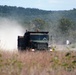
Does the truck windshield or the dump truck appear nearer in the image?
the dump truck

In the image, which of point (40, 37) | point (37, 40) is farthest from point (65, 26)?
point (37, 40)

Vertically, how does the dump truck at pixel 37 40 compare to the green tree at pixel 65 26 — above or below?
below

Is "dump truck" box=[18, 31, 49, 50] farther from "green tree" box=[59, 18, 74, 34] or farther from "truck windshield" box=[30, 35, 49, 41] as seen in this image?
"green tree" box=[59, 18, 74, 34]

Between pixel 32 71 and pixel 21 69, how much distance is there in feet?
1.18

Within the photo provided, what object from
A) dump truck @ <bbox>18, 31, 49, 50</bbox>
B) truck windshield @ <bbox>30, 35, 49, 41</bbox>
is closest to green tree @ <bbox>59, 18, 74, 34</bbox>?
dump truck @ <bbox>18, 31, 49, 50</bbox>

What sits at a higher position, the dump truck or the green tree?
the green tree

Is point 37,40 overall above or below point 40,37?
below

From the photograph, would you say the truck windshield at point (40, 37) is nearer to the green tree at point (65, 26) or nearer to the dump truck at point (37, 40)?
the dump truck at point (37, 40)

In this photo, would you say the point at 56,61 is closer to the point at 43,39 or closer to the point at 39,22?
the point at 43,39

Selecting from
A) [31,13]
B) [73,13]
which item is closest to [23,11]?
[31,13]

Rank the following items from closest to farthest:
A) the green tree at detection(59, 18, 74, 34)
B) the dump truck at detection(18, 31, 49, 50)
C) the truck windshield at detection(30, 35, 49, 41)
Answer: the dump truck at detection(18, 31, 49, 50) < the truck windshield at detection(30, 35, 49, 41) < the green tree at detection(59, 18, 74, 34)

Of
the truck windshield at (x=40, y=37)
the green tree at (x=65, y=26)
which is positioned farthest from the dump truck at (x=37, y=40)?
the green tree at (x=65, y=26)

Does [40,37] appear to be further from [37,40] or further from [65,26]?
[65,26]

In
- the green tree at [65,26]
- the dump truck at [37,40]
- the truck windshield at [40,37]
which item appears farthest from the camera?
the green tree at [65,26]
